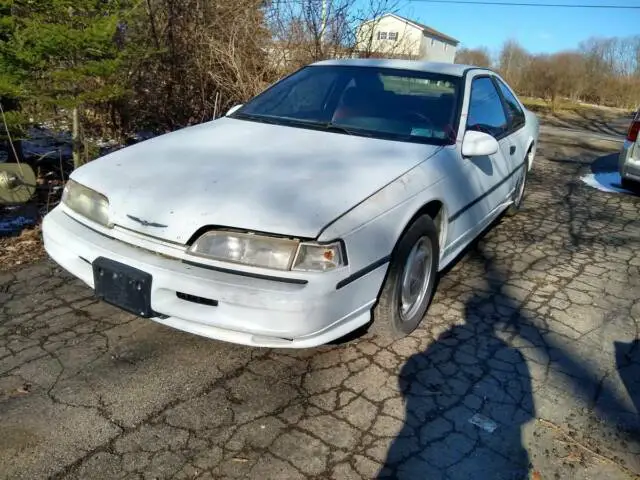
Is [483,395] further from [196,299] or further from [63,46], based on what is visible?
[63,46]

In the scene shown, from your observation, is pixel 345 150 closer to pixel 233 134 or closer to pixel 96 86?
pixel 233 134

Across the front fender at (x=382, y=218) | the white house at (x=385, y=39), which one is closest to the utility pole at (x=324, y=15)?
the white house at (x=385, y=39)

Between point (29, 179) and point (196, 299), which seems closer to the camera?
point (196, 299)

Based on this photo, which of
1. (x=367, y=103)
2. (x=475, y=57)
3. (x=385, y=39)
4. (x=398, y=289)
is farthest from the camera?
(x=475, y=57)

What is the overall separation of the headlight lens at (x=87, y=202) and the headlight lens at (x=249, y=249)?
59 centimetres

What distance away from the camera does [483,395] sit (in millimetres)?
2508

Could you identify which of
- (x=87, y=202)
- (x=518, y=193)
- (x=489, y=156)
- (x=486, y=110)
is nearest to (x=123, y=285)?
(x=87, y=202)

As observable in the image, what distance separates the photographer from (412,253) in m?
2.79

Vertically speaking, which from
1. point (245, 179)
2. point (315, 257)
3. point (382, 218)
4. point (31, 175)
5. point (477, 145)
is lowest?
point (31, 175)

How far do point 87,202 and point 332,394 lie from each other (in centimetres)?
157

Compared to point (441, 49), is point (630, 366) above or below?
below

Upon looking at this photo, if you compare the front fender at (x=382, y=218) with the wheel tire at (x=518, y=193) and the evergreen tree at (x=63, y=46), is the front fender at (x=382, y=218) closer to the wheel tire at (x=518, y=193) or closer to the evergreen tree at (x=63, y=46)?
the wheel tire at (x=518, y=193)

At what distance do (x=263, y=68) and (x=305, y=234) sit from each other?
6.41m

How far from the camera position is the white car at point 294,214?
216 centimetres
